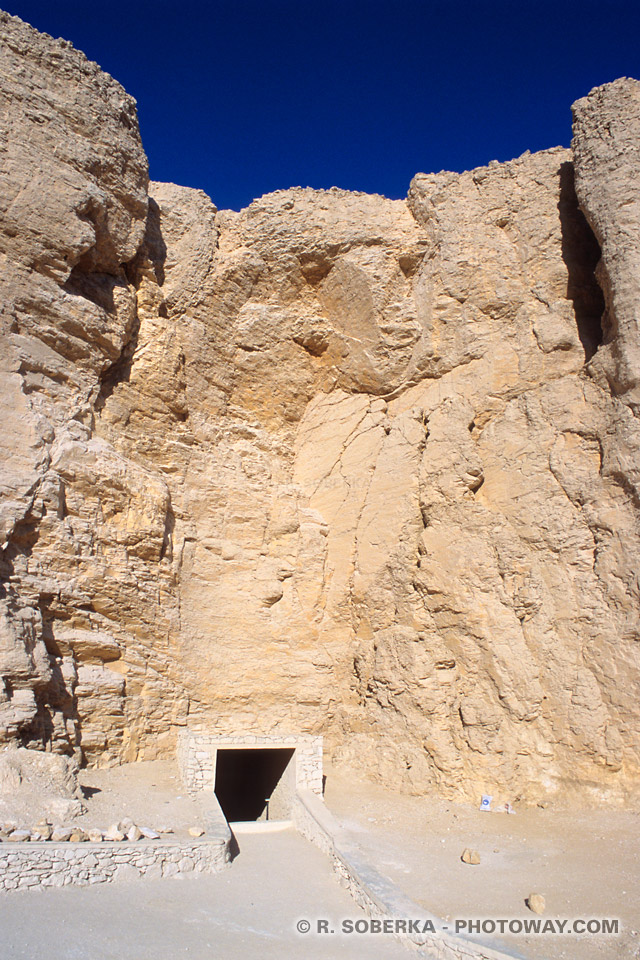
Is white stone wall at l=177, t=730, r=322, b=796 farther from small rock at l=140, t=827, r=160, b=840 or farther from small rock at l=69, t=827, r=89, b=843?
small rock at l=69, t=827, r=89, b=843

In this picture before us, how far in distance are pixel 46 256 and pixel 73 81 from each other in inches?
153

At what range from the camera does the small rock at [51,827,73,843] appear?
24.7ft

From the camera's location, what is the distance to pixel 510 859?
8734 millimetres

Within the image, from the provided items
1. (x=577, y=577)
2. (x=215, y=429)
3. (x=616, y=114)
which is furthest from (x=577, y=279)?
(x=215, y=429)

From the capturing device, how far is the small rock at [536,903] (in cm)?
700

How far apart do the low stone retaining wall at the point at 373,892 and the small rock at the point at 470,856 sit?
4.40 feet

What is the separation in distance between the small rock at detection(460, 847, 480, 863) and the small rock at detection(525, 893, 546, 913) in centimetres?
140

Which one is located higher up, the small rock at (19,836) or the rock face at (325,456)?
the rock face at (325,456)

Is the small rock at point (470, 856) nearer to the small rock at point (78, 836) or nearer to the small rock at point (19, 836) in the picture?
the small rock at point (78, 836)

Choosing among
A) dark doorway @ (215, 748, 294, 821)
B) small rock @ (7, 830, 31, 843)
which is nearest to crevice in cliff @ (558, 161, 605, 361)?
dark doorway @ (215, 748, 294, 821)

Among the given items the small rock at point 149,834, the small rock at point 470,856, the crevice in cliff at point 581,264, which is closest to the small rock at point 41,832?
the small rock at point 149,834

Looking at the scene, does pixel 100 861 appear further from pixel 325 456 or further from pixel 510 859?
pixel 325 456

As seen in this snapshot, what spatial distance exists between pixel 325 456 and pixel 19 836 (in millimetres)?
9594

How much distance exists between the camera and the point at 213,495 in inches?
544
